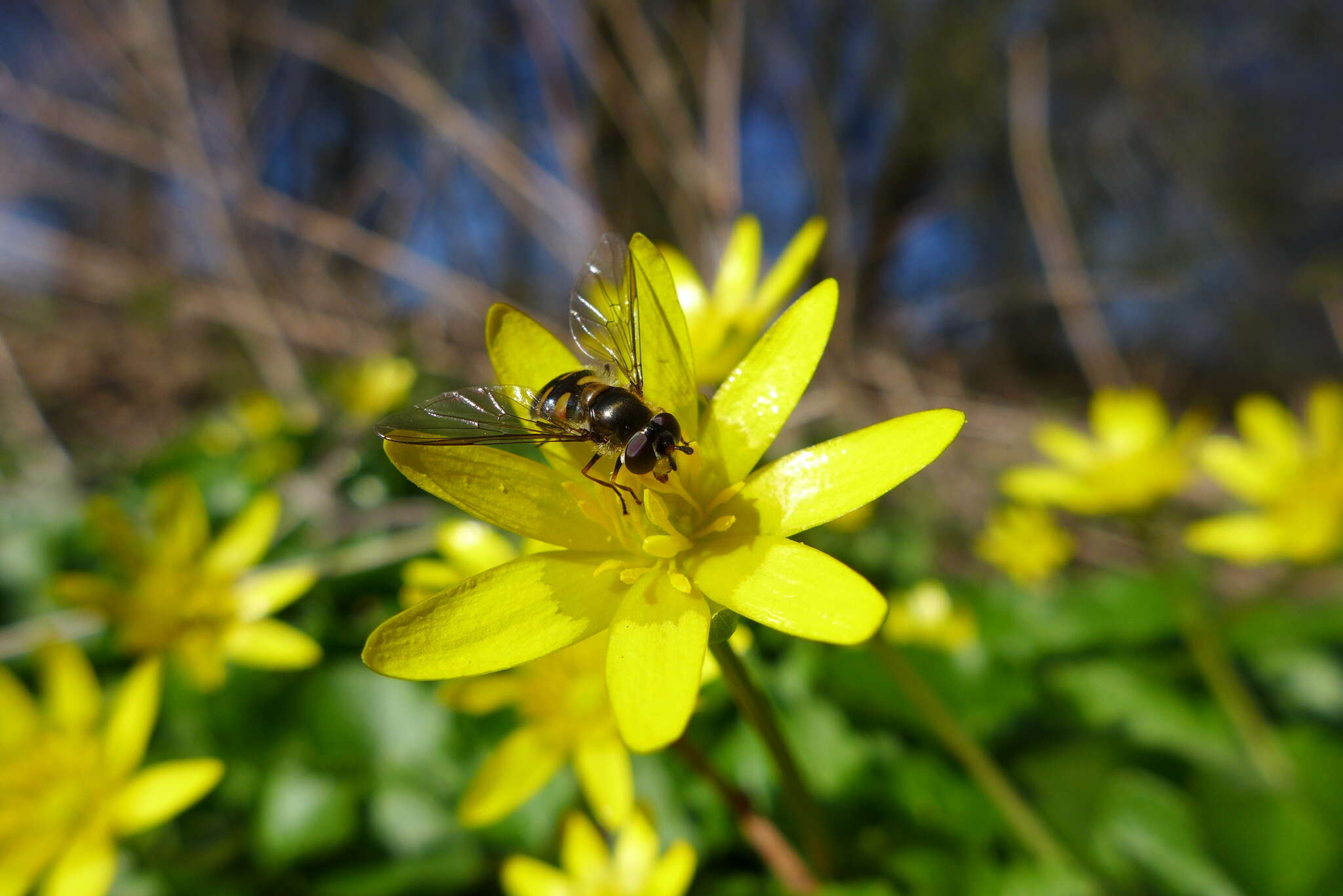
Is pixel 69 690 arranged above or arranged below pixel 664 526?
above

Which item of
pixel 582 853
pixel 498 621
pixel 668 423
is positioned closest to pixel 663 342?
pixel 668 423

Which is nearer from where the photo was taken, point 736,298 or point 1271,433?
point 736,298

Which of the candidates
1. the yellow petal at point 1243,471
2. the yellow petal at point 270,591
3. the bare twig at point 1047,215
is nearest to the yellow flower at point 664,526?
the yellow petal at point 270,591

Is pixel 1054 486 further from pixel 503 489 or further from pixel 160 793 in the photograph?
pixel 160 793

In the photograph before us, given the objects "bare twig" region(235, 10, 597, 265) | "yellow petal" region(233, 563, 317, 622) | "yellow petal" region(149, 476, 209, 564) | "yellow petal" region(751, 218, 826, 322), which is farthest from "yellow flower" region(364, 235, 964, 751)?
"bare twig" region(235, 10, 597, 265)

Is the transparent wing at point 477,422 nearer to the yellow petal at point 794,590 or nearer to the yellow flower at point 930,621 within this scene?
the yellow petal at point 794,590
